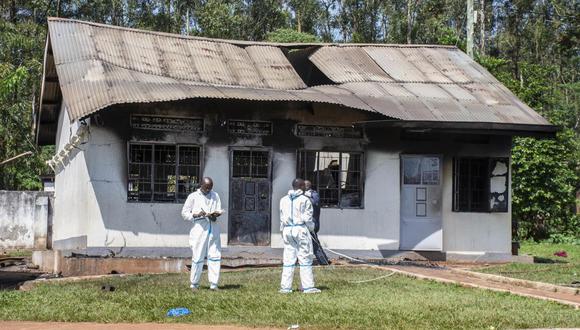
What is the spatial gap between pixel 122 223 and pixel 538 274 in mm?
8037

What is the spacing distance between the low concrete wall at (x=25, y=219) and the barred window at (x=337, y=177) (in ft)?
32.8

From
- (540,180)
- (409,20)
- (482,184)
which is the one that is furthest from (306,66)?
(409,20)

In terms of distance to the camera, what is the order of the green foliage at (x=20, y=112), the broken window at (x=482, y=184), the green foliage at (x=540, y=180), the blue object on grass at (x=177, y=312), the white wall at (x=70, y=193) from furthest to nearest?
the green foliage at (x=20, y=112) → the green foliage at (x=540, y=180) → the broken window at (x=482, y=184) → the white wall at (x=70, y=193) → the blue object on grass at (x=177, y=312)

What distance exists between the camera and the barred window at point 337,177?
1844 centimetres

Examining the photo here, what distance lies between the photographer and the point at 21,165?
108 feet

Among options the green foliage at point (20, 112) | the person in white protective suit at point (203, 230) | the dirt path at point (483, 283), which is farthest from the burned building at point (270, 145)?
the green foliage at point (20, 112)

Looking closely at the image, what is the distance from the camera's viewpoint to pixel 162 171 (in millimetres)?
17625

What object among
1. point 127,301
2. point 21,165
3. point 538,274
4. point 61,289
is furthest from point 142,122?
point 21,165

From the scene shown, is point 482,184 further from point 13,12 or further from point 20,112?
point 13,12

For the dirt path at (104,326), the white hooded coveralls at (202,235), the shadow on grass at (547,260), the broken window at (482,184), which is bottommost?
the dirt path at (104,326)

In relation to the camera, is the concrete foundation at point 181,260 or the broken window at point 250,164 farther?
the broken window at point 250,164

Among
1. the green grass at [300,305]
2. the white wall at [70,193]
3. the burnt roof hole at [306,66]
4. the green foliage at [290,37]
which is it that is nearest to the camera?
the green grass at [300,305]

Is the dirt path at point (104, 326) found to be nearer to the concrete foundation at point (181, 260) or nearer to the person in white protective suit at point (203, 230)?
the person in white protective suit at point (203, 230)

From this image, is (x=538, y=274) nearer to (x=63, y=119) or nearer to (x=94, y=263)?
(x=94, y=263)
